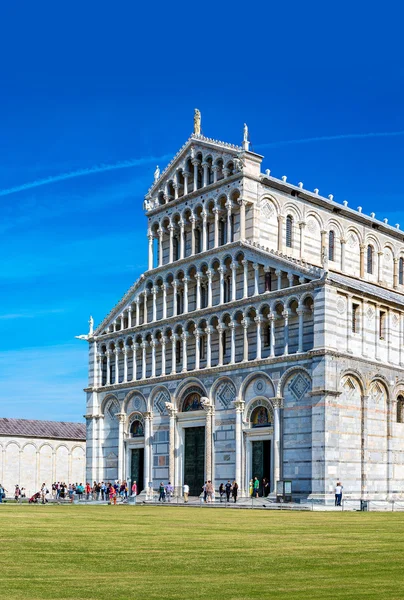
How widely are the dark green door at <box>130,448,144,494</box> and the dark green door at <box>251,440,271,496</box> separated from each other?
1075 centimetres

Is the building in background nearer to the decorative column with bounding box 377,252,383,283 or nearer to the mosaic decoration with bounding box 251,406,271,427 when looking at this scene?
the mosaic decoration with bounding box 251,406,271,427

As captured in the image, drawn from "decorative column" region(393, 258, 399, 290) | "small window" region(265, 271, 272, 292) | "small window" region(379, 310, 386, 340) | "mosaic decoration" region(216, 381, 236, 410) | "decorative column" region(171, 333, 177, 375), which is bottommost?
"mosaic decoration" region(216, 381, 236, 410)

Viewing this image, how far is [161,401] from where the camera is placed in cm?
5700

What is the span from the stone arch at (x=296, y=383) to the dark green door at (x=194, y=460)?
24.7ft

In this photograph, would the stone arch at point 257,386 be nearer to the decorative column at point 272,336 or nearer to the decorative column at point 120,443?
the decorative column at point 272,336

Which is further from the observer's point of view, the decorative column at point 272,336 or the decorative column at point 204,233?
the decorative column at point 204,233

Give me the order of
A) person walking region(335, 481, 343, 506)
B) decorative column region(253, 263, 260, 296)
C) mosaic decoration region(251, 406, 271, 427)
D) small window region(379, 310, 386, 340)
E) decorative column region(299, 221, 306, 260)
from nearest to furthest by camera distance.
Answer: person walking region(335, 481, 343, 506) < mosaic decoration region(251, 406, 271, 427) < small window region(379, 310, 386, 340) < decorative column region(253, 263, 260, 296) < decorative column region(299, 221, 306, 260)

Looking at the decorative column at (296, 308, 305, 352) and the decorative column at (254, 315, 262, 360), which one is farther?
the decorative column at (254, 315, 262, 360)

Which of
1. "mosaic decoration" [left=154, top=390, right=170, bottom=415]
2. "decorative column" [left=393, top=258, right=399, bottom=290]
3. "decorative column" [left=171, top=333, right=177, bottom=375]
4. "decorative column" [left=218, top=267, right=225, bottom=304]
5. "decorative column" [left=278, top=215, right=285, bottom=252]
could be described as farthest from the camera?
"decorative column" [left=393, top=258, right=399, bottom=290]

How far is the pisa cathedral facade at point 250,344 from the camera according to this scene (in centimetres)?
4688

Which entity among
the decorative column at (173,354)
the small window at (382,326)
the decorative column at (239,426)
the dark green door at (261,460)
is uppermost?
the small window at (382,326)

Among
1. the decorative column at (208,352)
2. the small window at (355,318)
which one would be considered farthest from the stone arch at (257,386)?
the small window at (355,318)

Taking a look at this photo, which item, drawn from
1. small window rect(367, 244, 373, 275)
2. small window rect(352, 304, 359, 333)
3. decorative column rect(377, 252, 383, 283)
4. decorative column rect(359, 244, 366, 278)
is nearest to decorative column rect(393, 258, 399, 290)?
decorative column rect(377, 252, 383, 283)

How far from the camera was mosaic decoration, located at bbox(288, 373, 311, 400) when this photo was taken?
47.0 metres
